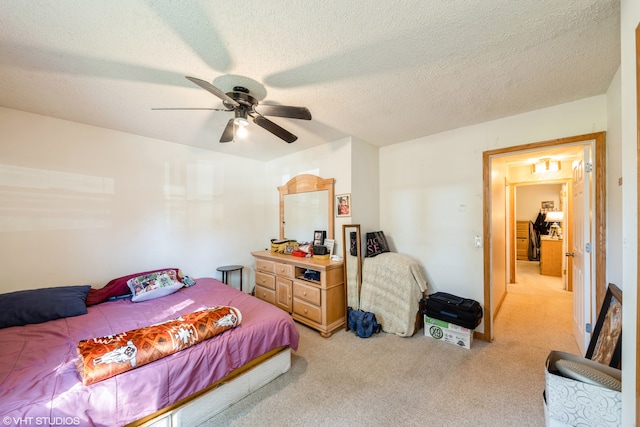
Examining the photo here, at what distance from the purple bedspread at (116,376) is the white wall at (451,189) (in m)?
2.10

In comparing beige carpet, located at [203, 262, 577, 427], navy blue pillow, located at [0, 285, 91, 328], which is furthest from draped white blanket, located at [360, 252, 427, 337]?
navy blue pillow, located at [0, 285, 91, 328]

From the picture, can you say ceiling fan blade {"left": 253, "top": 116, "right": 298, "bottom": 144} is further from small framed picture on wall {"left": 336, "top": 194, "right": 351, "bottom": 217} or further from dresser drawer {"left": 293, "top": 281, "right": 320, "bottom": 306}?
dresser drawer {"left": 293, "top": 281, "right": 320, "bottom": 306}

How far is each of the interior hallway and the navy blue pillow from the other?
446cm

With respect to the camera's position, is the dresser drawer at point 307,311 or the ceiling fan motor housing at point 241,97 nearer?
the ceiling fan motor housing at point 241,97

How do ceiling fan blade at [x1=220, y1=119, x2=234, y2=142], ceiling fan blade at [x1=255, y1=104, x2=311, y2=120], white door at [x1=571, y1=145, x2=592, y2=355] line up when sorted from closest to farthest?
1. ceiling fan blade at [x1=255, y1=104, x2=311, y2=120]
2. ceiling fan blade at [x1=220, y1=119, x2=234, y2=142]
3. white door at [x1=571, y1=145, x2=592, y2=355]

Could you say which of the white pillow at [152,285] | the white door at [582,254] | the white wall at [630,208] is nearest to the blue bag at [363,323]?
the white wall at [630,208]

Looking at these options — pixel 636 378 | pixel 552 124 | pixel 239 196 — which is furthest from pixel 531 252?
pixel 239 196

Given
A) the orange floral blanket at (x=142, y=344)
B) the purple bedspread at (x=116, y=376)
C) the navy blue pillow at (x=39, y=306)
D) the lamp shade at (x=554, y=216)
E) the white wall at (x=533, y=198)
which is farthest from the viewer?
the white wall at (x=533, y=198)

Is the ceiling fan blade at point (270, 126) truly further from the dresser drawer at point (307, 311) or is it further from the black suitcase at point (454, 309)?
the black suitcase at point (454, 309)

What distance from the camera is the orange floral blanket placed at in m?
1.29

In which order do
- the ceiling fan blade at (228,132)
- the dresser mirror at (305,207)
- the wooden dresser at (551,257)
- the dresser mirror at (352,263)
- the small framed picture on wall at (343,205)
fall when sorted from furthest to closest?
1. the wooden dresser at (551,257)
2. the dresser mirror at (305,207)
3. the small framed picture on wall at (343,205)
4. the dresser mirror at (352,263)
5. the ceiling fan blade at (228,132)

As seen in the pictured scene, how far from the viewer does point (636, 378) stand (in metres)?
0.92

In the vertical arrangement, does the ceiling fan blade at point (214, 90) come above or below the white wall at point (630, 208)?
above

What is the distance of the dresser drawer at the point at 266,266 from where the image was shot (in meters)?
3.48
